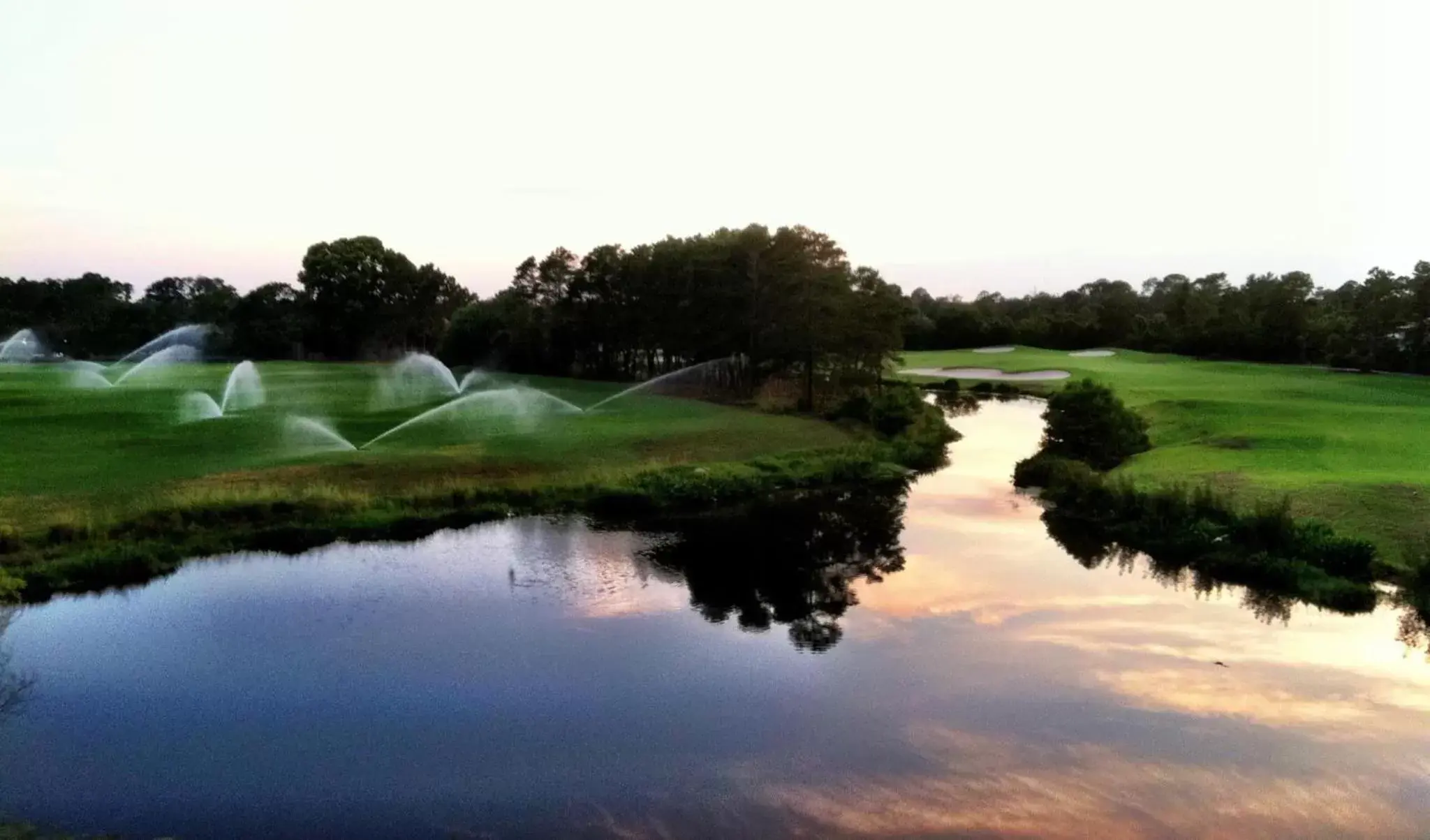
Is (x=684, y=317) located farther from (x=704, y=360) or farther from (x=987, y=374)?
(x=987, y=374)

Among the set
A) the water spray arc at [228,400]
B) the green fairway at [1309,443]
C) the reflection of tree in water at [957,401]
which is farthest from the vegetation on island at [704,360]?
the reflection of tree in water at [957,401]

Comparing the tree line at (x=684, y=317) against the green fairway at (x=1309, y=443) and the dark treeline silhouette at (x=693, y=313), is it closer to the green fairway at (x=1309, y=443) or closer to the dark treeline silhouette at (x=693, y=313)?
the dark treeline silhouette at (x=693, y=313)

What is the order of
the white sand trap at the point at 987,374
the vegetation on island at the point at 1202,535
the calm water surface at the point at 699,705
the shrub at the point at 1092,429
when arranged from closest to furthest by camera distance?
the calm water surface at the point at 699,705 → the vegetation on island at the point at 1202,535 → the shrub at the point at 1092,429 → the white sand trap at the point at 987,374

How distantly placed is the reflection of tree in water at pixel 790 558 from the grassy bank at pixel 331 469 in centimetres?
284

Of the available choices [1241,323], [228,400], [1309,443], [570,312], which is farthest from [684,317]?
[1241,323]

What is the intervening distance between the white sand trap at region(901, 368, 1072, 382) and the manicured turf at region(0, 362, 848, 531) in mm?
42316

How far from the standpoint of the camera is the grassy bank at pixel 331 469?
25.0 m

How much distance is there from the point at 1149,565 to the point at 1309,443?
14275 millimetres

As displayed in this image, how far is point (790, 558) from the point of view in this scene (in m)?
26.8

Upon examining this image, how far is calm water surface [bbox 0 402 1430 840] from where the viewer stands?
13023 millimetres

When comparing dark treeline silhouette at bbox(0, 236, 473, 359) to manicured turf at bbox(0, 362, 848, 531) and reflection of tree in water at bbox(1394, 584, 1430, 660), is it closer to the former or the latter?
manicured turf at bbox(0, 362, 848, 531)

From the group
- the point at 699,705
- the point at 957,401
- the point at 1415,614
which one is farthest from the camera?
the point at 957,401

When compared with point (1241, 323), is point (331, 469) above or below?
below

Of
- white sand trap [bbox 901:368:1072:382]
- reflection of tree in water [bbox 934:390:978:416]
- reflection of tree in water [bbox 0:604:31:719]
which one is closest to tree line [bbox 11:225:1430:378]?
reflection of tree in water [bbox 934:390:978:416]
